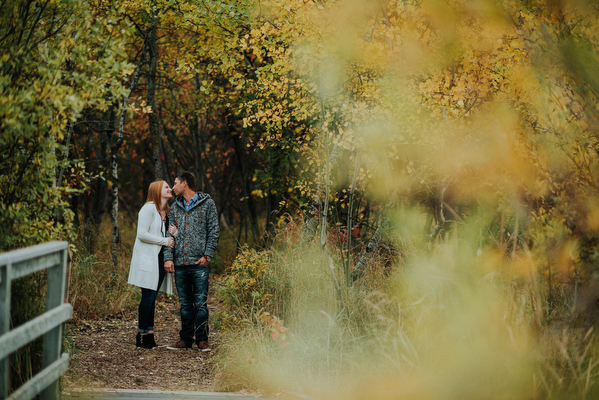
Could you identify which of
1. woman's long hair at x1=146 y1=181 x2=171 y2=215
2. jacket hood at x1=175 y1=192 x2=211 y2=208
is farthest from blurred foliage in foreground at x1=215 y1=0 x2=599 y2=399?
woman's long hair at x1=146 y1=181 x2=171 y2=215

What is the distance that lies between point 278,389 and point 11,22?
3.32 metres

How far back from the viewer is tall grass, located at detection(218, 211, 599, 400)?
401cm

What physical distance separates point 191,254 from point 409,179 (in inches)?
121

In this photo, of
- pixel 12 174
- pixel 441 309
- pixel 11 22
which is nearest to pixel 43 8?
pixel 11 22

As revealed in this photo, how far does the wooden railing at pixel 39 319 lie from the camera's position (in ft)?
9.02

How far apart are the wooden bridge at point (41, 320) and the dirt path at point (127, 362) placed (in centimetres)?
87

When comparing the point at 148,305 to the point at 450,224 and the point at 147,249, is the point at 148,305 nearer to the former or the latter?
the point at 147,249

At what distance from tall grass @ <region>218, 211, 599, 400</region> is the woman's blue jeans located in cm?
96

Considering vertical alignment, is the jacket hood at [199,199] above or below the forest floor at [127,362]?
above

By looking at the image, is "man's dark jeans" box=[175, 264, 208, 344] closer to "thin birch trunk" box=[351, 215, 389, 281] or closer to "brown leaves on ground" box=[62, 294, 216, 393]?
"brown leaves on ground" box=[62, 294, 216, 393]

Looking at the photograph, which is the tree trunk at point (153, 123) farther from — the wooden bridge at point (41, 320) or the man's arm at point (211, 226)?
the wooden bridge at point (41, 320)

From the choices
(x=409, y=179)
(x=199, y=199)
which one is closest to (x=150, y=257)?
(x=199, y=199)

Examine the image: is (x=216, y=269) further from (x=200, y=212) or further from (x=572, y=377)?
(x=572, y=377)

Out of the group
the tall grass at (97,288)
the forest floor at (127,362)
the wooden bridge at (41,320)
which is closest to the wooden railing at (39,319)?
the wooden bridge at (41,320)
